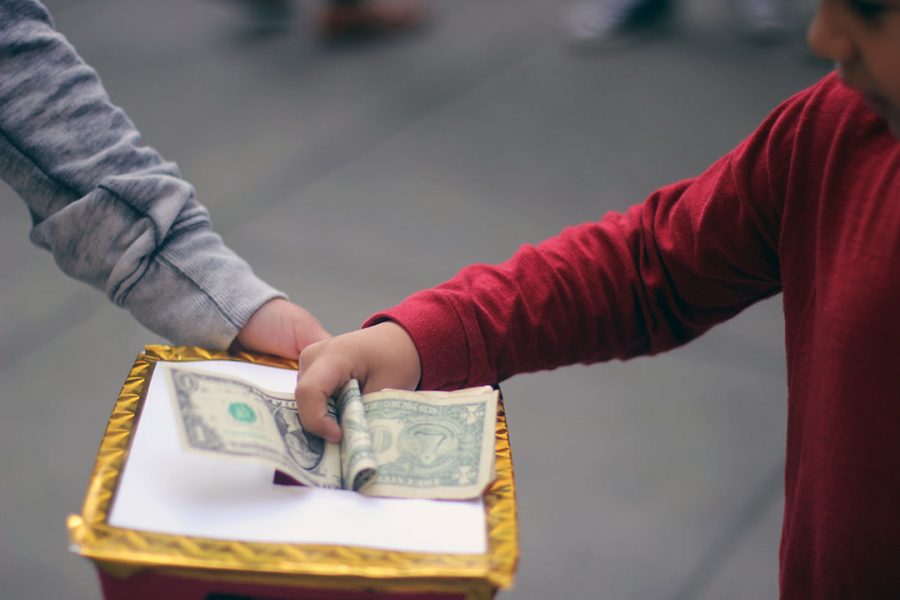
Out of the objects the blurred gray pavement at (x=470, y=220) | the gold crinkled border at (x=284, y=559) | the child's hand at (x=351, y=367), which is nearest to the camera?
the gold crinkled border at (x=284, y=559)

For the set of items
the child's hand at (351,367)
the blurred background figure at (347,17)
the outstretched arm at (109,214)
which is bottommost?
the child's hand at (351,367)

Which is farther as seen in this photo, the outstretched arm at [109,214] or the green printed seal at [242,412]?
the outstretched arm at [109,214]

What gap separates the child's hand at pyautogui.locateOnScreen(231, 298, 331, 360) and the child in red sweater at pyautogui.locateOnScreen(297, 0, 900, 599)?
3.5 inches

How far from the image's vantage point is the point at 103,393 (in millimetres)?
2227

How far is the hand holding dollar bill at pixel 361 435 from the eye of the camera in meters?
0.76

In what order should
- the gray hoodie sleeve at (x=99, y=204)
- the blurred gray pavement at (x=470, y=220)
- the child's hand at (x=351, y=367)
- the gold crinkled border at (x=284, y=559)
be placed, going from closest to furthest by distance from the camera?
the gold crinkled border at (x=284, y=559) → the child's hand at (x=351, y=367) → the gray hoodie sleeve at (x=99, y=204) → the blurred gray pavement at (x=470, y=220)

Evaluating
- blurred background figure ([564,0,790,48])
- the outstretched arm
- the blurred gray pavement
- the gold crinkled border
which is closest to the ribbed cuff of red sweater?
the outstretched arm

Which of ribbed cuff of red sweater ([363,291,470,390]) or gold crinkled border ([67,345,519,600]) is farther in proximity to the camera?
ribbed cuff of red sweater ([363,291,470,390])

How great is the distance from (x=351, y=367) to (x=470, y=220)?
193cm

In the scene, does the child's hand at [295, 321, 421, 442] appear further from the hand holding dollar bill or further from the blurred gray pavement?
the blurred gray pavement

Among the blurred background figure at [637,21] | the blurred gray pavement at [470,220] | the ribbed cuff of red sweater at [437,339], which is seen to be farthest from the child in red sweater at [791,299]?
the blurred background figure at [637,21]

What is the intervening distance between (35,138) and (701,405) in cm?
164

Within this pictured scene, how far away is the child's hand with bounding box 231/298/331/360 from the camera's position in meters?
0.99

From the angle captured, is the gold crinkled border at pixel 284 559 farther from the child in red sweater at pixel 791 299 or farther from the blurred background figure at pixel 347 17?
the blurred background figure at pixel 347 17
